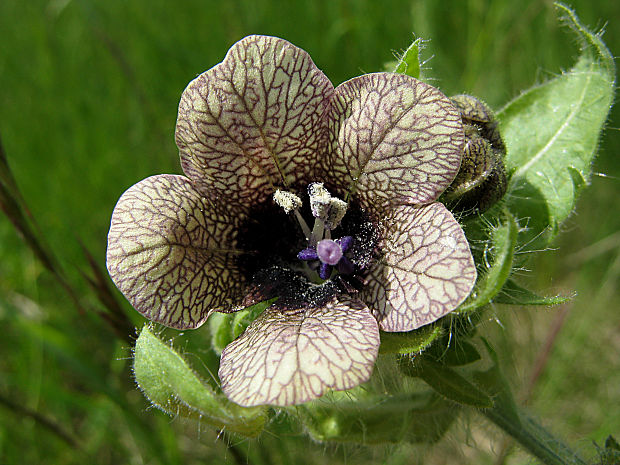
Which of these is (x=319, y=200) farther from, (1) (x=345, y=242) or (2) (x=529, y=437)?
(2) (x=529, y=437)

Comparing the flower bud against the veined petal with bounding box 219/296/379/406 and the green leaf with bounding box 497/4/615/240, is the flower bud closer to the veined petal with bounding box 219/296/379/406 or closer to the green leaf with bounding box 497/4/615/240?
the green leaf with bounding box 497/4/615/240

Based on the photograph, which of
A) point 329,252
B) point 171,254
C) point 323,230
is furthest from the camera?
point 323,230

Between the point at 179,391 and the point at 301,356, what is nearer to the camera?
the point at 301,356

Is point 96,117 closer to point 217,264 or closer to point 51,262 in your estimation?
point 51,262

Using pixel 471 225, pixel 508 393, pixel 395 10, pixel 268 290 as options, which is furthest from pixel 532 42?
pixel 268 290

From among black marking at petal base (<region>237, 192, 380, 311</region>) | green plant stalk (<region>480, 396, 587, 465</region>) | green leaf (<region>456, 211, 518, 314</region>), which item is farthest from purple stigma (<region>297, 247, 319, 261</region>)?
green plant stalk (<region>480, 396, 587, 465</region>)

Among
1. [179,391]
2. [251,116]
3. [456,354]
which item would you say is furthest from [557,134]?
[179,391]
